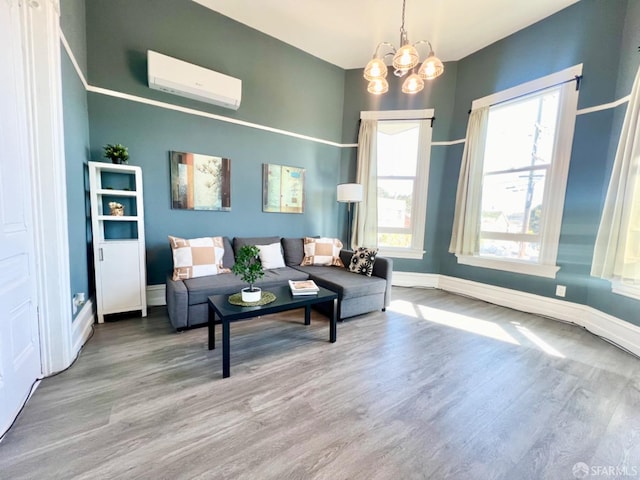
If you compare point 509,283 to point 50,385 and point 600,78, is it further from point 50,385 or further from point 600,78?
A: point 50,385

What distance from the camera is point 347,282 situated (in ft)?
9.19

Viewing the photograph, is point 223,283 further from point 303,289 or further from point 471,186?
point 471,186

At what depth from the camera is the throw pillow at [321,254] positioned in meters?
3.53

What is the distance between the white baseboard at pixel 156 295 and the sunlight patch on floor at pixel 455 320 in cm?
271

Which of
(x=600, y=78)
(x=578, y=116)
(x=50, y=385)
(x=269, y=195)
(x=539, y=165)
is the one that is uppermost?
(x=600, y=78)

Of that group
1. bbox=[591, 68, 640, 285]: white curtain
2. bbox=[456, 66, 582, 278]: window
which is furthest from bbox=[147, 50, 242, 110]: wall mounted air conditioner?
bbox=[591, 68, 640, 285]: white curtain

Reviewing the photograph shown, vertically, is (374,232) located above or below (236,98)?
below

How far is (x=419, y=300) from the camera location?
3.48 metres

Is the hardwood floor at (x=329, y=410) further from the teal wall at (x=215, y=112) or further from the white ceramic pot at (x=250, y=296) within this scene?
the teal wall at (x=215, y=112)

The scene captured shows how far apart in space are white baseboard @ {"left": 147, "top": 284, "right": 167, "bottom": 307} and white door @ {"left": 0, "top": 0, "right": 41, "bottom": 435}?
132cm

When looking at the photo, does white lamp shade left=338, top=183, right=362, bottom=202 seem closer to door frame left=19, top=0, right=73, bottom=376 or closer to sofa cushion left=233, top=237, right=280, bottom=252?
sofa cushion left=233, top=237, right=280, bottom=252

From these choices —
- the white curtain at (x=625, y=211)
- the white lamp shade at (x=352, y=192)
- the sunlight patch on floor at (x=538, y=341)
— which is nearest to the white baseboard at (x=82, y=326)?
the white lamp shade at (x=352, y=192)

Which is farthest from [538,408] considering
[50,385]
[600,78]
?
[600,78]

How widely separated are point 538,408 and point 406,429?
869 millimetres
